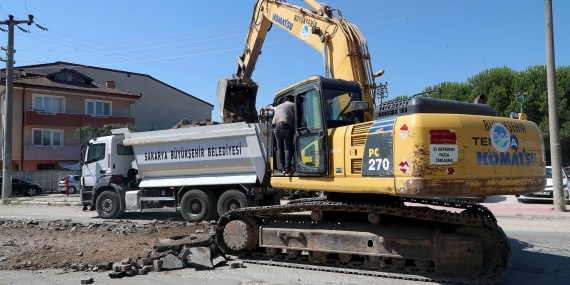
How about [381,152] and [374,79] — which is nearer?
[381,152]

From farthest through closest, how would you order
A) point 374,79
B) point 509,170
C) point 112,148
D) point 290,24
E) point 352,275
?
point 112,148 < point 290,24 < point 374,79 < point 352,275 < point 509,170

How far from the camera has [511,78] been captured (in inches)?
1293

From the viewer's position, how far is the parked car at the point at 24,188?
89.7 feet

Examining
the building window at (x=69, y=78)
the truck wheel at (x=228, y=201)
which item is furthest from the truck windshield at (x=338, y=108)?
the building window at (x=69, y=78)

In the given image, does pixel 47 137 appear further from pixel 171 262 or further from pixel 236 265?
pixel 236 265

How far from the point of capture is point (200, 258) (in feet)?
→ 23.7

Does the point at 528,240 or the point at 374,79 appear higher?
the point at 374,79

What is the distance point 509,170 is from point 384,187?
1.59 meters

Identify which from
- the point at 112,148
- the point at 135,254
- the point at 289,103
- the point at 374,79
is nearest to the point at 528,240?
the point at 374,79

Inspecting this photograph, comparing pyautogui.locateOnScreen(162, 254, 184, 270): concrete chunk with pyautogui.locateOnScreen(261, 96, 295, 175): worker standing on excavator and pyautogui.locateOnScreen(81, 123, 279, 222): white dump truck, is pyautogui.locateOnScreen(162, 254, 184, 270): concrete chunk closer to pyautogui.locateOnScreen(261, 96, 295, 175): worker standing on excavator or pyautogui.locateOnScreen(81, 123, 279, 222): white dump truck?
pyautogui.locateOnScreen(261, 96, 295, 175): worker standing on excavator

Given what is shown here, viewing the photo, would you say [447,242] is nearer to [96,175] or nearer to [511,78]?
[96,175]

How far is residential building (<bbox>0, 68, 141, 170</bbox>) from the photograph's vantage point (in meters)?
33.9

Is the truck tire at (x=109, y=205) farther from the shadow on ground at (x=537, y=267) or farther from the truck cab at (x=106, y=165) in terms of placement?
the shadow on ground at (x=537, y=267)

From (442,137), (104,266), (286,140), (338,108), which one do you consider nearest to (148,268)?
(104,266)
